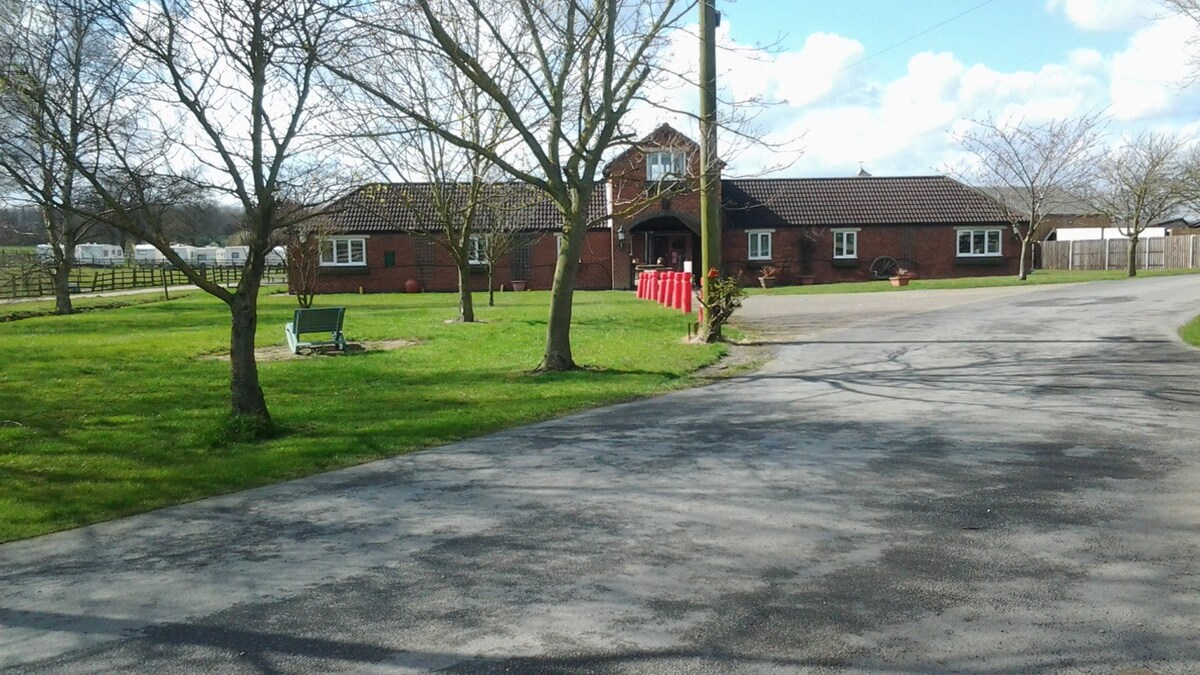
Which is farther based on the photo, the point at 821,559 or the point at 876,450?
the point at 876,450

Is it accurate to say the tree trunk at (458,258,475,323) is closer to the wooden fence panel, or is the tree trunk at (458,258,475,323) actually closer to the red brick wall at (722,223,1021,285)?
the red brick wall at (722,223,1021,285)

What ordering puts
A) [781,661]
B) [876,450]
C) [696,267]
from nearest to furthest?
[781,661], [876,450], [696,267]

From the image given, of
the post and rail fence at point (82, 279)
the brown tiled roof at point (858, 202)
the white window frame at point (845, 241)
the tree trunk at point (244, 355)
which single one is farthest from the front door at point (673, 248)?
the tree trunk at point (244, 355)

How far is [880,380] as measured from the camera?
13.2m

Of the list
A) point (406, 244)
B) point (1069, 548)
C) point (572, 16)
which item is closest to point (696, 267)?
point (406, 244)

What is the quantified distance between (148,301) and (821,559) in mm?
37974

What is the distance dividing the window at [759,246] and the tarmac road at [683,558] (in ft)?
115

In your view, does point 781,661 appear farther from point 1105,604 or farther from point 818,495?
point 818,495

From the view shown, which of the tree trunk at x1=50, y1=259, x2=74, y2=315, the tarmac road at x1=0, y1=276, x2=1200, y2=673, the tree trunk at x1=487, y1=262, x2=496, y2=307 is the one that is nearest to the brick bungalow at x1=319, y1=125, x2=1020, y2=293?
the tree trunk at x1=487, y1=262, x2=496, y2=307

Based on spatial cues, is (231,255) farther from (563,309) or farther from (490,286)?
(563,309)

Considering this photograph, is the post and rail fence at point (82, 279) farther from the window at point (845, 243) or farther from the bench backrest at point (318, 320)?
the window at point (845, 243)

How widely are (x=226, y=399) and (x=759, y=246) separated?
35.0 m

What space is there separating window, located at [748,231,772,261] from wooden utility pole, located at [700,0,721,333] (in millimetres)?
27977

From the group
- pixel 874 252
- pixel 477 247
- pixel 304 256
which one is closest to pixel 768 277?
pixel 874 252
